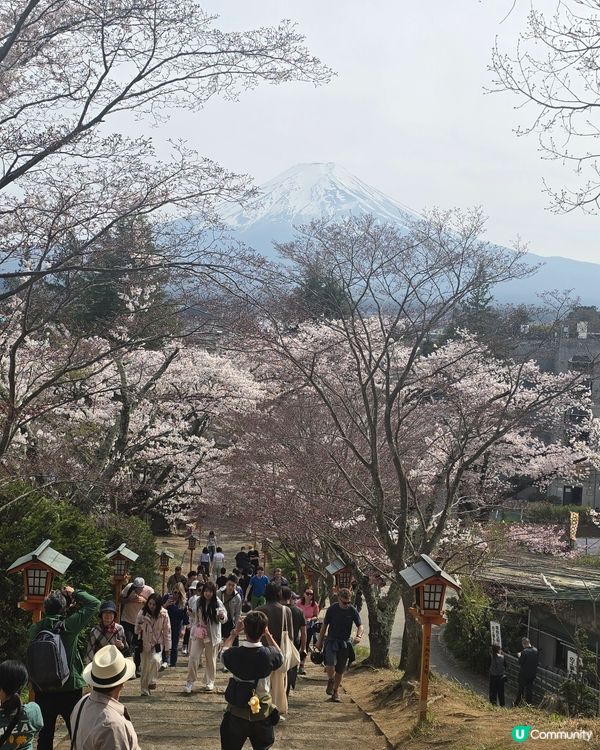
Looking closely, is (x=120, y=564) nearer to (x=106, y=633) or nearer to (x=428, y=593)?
(x=106, y=633)

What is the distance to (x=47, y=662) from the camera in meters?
5.69

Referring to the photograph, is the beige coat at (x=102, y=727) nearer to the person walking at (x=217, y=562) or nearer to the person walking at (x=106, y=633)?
the person walking at (x=106, y=633)

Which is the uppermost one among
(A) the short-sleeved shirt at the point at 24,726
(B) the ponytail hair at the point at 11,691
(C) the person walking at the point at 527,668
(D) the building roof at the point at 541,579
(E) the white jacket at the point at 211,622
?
(B) the ponytail hair at the point at 11,691

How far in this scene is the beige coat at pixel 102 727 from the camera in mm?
4051

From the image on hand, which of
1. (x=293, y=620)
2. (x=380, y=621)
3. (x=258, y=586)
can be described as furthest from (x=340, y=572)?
(x=293, y=620)

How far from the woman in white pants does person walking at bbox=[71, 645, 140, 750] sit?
17.1 ft

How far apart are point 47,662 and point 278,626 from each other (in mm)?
2521

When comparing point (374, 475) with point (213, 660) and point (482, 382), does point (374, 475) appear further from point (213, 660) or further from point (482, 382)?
point (482, 382)

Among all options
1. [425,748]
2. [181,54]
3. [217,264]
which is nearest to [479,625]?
[425,748]

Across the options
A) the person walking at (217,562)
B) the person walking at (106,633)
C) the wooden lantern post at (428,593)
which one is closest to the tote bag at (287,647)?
the wooden lantern post at (428,593)

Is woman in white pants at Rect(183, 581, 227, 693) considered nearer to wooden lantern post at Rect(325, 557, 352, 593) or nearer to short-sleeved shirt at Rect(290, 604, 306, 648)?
short-sleeved shirt at Rect(290, 604, 306, 648)

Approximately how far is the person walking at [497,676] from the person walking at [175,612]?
527cm

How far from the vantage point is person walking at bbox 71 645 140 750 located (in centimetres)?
405

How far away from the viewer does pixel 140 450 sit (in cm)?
2102
